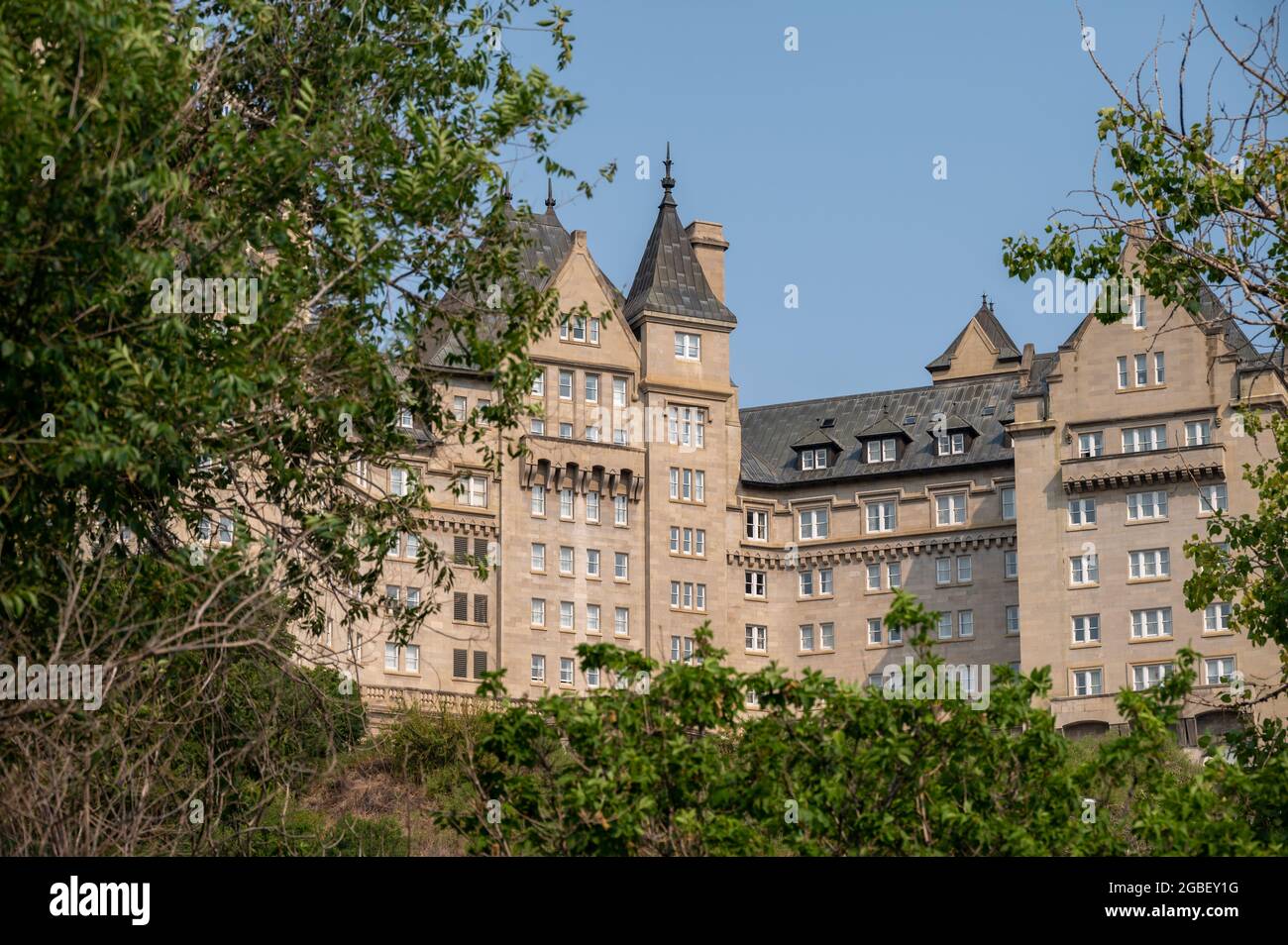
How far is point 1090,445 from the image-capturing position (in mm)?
95250

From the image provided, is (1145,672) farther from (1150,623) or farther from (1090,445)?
(1090,445)

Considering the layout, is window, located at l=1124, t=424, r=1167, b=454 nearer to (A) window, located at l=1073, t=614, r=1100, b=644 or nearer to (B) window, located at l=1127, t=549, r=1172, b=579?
(B) window, located at l=1127, t=549, r=1172, b=579

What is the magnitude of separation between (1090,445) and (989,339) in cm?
2451

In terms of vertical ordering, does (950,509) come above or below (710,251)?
below

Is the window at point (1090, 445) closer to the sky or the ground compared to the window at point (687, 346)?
closer to the ground

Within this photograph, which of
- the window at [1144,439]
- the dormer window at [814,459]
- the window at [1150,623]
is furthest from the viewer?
the dormer window at [814,459]

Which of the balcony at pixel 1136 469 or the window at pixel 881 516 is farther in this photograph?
the window at pixel 881 516

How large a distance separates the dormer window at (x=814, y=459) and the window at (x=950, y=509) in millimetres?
6393

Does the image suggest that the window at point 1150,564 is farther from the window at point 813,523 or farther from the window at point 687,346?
the window at point 687,346

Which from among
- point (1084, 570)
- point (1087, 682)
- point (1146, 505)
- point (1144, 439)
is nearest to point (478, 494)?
point (1084, 570)

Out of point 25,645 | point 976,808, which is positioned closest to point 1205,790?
point 976,808

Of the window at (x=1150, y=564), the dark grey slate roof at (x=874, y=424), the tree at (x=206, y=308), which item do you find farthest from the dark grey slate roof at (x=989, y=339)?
the tree at (x=206, y=308)

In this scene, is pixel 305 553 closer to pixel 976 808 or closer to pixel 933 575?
pixel 976 808

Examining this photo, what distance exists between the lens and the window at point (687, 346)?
100 meters
